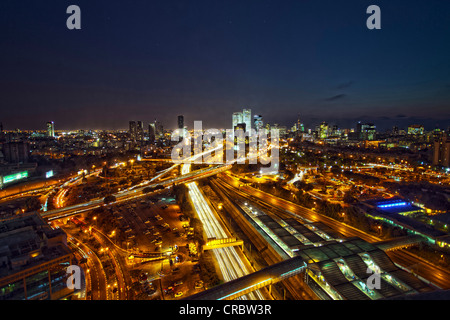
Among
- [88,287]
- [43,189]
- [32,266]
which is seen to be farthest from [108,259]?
[43,189]

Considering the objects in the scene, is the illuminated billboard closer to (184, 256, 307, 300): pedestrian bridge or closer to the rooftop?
the rooftop

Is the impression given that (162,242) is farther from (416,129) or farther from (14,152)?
(416,129)

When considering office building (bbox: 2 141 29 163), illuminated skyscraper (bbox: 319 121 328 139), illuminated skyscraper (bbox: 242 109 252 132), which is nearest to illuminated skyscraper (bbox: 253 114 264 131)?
illuminated skyscraper (bbox: 242 109 252 132)

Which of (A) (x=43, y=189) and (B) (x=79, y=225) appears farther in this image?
(A) (x=43, y=189)

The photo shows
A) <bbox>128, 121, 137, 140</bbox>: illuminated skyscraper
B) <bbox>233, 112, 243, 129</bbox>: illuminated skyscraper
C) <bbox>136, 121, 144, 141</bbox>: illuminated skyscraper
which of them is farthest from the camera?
<bbox>233, 112, 243, 129</bbox>: illuminated skyscraper

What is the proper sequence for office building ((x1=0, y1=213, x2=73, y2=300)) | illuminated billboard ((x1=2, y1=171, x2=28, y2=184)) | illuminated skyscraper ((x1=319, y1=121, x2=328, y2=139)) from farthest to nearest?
illuminated skyscraper ((x1=319, y1=121, x2=328, y2=139)) → illuminated billboard ((x1=2, y1=171, x2=28, y2=184)) → office building ((x1=0, y1=213, x2=73, y2=300))
